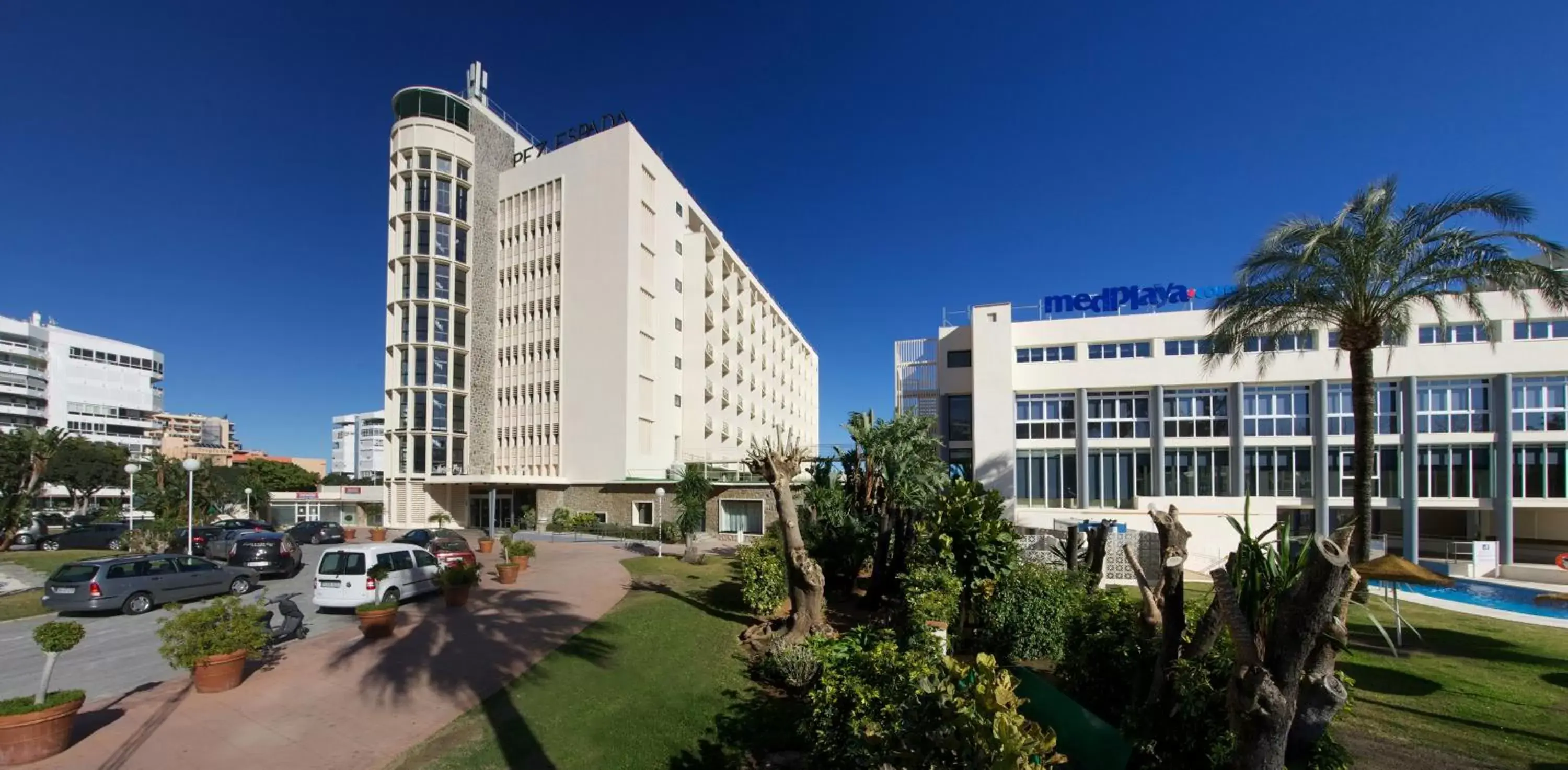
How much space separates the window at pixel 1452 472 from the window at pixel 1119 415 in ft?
30.4

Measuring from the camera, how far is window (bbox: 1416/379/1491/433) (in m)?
30.4

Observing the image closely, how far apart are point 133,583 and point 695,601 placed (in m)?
14.5

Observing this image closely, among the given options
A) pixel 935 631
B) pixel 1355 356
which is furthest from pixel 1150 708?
pixel 1355 356

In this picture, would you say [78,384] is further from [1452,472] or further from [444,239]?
[1452,472]

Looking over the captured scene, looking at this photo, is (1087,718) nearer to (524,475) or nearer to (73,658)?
(73,658)

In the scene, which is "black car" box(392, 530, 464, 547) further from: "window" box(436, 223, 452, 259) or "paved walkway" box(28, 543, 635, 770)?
"window" box(436, 223, 452, 259)

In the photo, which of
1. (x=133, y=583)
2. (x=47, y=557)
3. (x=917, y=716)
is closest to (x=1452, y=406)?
(x=917, y=716)

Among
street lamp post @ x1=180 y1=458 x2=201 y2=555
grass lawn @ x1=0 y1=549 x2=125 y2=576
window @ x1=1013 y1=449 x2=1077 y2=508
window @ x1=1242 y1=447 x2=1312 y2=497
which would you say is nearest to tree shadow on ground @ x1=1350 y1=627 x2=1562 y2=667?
window @ x1=1242 y1=447 x2=1312 y2=497

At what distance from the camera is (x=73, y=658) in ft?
40.1

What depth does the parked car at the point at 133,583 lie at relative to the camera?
15680mm

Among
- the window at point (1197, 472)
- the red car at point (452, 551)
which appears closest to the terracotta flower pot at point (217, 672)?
the red car at point (452, 551)

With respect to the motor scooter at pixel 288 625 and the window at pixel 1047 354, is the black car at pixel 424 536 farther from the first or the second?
the window at pixel 1047 354

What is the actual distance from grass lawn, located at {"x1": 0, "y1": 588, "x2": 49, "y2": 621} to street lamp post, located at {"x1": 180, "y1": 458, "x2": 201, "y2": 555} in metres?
3.38

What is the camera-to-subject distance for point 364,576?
15570 mm
